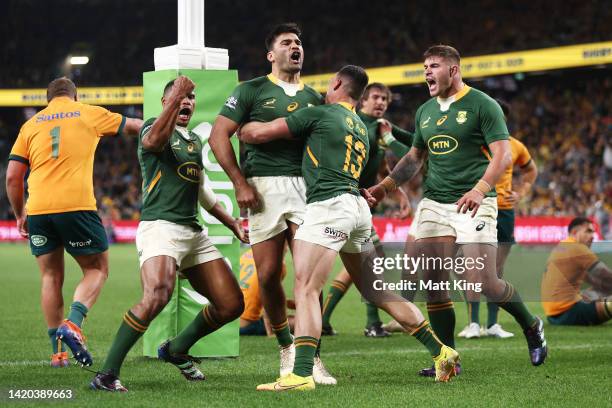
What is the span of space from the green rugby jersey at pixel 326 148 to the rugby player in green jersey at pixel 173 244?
741 millimetres

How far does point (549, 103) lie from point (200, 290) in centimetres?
2767

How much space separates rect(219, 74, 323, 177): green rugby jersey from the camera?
6188 millimetres

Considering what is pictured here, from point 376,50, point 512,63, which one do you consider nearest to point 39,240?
point 512,63

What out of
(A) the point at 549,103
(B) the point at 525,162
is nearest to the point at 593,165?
(A) the point at 549,103

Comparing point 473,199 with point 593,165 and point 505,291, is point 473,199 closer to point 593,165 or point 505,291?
point 505,291

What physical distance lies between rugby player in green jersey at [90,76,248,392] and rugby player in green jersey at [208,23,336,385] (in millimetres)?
263

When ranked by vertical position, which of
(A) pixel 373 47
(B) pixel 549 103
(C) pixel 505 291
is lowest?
(C) pixel 505 291


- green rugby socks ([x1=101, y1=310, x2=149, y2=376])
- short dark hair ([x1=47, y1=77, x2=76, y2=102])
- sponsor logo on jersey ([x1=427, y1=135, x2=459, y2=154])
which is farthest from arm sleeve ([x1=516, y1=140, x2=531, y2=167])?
green rugby socks ([x1=101, y1=310, x2=149, y2=376])

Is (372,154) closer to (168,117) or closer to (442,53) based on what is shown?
(442,53)

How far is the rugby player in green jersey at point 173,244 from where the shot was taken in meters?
5.69

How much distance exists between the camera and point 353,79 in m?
6.00

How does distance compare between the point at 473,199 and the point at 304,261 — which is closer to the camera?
the point at 304,261

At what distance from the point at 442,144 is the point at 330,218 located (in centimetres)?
143

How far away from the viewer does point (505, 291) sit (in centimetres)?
661
